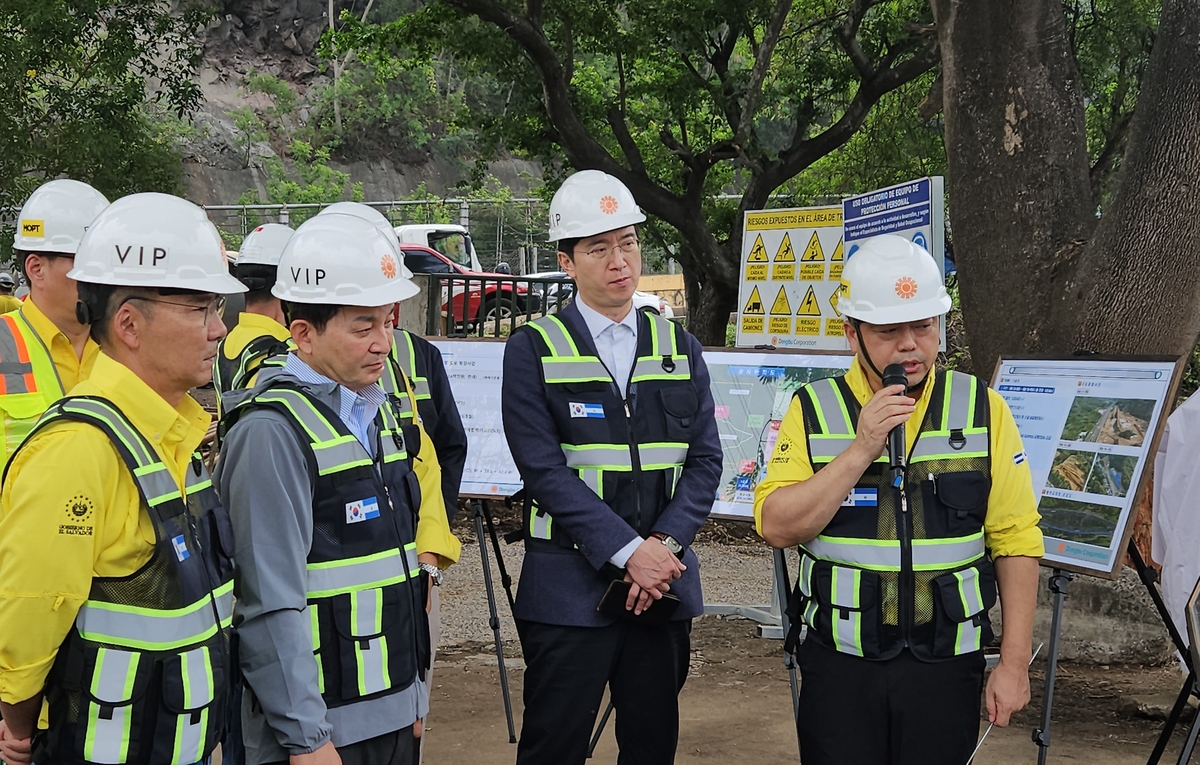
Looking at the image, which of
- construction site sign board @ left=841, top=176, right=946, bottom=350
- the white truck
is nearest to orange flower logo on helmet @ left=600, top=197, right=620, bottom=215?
construction site sign board @ left=841, top=176, right=946, bottom=350

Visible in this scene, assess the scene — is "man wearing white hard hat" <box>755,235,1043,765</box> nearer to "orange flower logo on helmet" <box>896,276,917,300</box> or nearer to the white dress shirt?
"orange flower logo on helmet" <box>896,276,917,300</box>

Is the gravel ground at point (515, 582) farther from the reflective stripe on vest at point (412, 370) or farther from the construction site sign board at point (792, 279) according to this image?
the reflective stripe on vest at point (412, 370)

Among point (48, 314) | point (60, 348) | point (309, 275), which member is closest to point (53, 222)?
point (48, 314)

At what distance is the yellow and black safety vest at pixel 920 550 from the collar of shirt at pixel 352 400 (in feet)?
4.07

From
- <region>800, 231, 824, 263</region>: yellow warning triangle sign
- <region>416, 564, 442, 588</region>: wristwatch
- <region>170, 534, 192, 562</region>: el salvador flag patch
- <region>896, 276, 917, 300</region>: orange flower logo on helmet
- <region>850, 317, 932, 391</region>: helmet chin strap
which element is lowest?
<region>416, 564, 442, 588</region>: wristwatch

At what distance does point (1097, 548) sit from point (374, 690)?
108 inches

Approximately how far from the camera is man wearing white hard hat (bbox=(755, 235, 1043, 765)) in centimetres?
307

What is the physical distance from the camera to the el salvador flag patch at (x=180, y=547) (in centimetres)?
234

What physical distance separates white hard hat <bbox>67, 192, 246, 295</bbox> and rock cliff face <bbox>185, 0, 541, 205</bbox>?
4230 cm

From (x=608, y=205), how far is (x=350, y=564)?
158 centimetres

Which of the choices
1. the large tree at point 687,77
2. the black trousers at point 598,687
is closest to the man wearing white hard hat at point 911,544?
the black trousers at point 598,687

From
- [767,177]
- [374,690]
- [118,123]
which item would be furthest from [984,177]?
[118,123]

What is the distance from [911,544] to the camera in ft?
10.1

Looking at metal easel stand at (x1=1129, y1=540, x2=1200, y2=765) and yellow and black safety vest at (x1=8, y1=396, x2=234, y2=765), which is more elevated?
yellow and black safety vest at (x1=8, y1=396, x2=234, y2=765)
